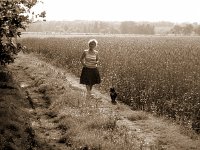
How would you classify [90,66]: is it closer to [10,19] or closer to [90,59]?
[90,59]

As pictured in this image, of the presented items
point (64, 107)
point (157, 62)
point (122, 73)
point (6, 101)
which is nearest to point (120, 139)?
point (64, 107)

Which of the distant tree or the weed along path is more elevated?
the distant tree

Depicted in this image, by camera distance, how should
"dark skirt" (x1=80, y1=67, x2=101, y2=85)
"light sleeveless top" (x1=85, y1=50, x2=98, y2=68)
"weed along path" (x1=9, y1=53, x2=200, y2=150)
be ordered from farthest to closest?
"dark skirt" (x1=80, y1=67, x2=101, y2=85)
"light sleeveless top" (x1=85, y1=50, x2=98, y2=68)
"weed along path" (x1=9, y1=53, x2=200, y2=150)

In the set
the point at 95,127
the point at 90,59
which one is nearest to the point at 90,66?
the point at 90,59

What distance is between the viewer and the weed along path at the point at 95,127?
7141 mm

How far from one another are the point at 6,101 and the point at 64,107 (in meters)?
1.83

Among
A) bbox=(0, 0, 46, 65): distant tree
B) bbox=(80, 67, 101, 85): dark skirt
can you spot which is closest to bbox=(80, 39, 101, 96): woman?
bbox=(80, 67, 101, 85): dark skirt

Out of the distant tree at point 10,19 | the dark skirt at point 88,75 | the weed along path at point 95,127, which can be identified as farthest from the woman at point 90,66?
the distant tree at point 10,19

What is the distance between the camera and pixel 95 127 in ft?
26.6

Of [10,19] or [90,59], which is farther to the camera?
[90,59]

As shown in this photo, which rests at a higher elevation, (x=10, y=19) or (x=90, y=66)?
(x=10, y=19)

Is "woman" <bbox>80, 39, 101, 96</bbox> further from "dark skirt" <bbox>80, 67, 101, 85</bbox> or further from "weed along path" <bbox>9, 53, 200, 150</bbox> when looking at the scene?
"weed along path" <bbox>9, 53, 200, 150</bbox>

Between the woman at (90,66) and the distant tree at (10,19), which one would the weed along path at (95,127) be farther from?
the distant tree at (10,19)

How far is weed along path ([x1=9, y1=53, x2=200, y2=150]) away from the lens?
7.14m
